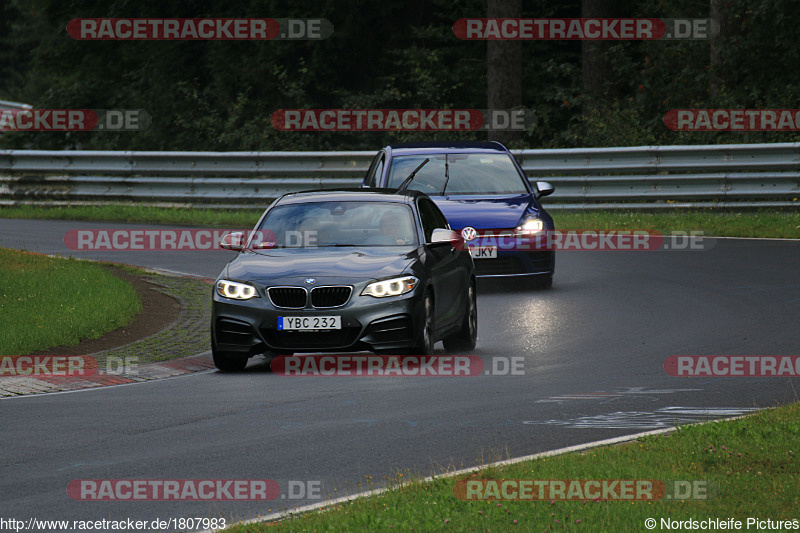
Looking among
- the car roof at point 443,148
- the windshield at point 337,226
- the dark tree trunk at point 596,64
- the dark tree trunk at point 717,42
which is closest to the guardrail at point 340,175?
the dark tree trunk at point 717,42

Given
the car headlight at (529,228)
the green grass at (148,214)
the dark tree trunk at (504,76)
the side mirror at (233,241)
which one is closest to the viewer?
the side mirror at (233,241)

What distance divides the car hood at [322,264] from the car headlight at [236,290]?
0.24ft

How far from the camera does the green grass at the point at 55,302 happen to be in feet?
42.4

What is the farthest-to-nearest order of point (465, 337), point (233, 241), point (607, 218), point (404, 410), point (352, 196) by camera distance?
point (607, 218) → point (352, 196) → point (465, 337) → point (233, 241) → point (404, 410)

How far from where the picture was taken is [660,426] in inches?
351

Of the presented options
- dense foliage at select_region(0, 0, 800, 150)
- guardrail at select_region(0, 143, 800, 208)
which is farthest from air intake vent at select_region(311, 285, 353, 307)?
dense foliage at select_region(0, 0, 800, 150)

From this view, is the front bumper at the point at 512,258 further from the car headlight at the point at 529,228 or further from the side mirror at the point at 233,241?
the side mirror at the point at 233,241

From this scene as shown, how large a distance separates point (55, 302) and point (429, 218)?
4.40 m

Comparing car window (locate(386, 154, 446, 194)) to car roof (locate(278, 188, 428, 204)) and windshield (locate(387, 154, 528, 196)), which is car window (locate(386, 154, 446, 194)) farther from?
car roof (locate(278, 188, 428, 204))

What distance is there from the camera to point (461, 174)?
17797mm

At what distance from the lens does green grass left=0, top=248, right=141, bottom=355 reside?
1293cm

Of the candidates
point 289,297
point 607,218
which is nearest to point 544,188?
point 289,297

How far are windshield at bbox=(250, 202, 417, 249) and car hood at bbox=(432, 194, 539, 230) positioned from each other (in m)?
3.58

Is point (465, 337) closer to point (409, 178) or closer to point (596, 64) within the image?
point (409, 178)
